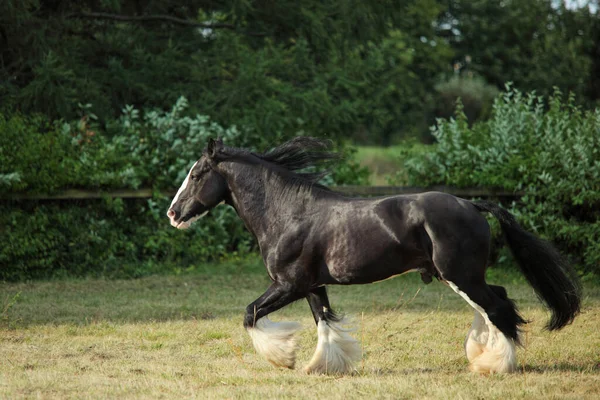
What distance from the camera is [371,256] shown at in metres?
6.13

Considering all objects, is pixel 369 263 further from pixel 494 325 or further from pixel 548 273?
pixel 548 273

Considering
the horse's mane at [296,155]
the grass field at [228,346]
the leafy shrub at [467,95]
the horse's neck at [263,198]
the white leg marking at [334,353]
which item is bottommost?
the grass field at [228,346]

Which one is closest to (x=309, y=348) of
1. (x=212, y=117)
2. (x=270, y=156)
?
(x=270, y=156)

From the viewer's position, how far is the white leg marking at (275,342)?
20.0ft

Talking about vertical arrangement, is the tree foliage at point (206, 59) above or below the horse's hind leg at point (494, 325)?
above

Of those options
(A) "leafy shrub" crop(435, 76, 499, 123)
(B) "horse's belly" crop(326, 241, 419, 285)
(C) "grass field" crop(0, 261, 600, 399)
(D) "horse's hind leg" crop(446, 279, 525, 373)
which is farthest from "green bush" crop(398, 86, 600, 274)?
(A) "leafy shrub" crop(435, 76, 499, 123)

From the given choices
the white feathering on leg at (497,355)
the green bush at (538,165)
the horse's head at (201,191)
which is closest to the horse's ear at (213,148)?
the horse's head at (201,191)

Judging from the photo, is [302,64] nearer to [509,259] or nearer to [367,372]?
[509,259]

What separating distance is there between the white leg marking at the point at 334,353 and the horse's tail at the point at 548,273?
4.91ft

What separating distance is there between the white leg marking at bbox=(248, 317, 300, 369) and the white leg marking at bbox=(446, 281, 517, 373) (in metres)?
1.32

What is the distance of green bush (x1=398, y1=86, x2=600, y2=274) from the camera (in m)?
11.2

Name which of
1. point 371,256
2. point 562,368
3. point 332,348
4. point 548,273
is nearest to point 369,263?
point 371,256

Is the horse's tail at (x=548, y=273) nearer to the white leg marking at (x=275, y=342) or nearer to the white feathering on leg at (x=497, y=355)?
the white feathering on leg at (x=497, y=355)

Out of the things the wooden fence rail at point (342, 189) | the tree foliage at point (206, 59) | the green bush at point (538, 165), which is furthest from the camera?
the tree foliage at point (206, 59)
